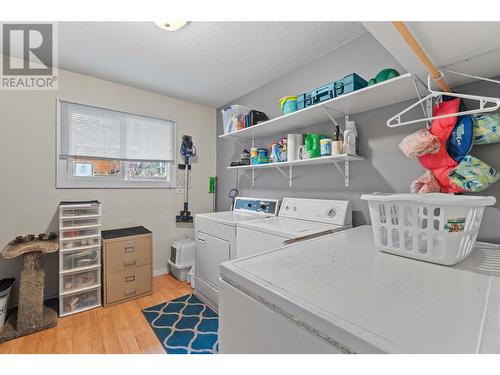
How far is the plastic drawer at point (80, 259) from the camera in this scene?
2.08 m

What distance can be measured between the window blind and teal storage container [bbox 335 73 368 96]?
2247 millimetres

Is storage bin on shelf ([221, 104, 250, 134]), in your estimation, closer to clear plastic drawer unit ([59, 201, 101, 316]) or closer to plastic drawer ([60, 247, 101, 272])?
clear plastic drawer unit ([59, 201, 101, 316])

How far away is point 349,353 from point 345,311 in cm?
8

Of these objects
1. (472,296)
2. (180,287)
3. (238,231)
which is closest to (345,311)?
(472,296)

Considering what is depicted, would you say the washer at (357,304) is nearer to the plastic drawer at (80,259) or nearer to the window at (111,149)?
the plastic drawer at (80,259)

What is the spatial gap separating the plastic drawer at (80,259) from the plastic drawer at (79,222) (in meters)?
0.24

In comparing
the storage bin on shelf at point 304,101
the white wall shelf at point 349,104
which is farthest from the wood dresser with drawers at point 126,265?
the storage bin on shelf at point 304,101

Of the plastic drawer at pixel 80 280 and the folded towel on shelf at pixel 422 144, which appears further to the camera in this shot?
the plastic drawer at pixel 80 280

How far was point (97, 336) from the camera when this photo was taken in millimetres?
1773

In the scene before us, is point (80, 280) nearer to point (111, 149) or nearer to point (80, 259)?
point (80, 259)

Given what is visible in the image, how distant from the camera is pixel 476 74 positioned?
3.84ft

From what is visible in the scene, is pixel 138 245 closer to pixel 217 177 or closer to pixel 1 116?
pixel 217 177

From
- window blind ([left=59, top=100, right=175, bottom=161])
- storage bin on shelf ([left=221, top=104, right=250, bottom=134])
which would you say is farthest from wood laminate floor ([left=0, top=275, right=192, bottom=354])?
storage bin on shelf ([left=221, top=104, right=250, bottom=134])

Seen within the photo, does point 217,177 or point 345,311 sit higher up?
point 217,177
